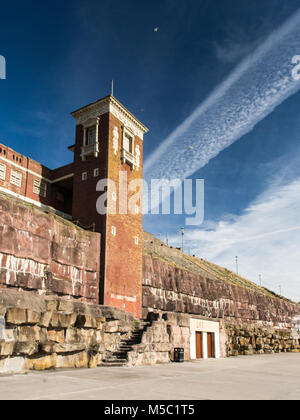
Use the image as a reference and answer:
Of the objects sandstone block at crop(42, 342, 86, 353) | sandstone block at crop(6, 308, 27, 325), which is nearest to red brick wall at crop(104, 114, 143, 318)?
sandstone block at crop(42, 342, 86, 353)

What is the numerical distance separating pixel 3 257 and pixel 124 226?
1060 cm

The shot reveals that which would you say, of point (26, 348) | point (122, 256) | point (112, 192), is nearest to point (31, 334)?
point (26, 348)

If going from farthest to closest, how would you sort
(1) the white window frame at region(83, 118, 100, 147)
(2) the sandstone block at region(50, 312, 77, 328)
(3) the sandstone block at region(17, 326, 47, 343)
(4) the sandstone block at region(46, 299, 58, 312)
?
1. (1) the white window frame at region(83, 118, 100, 147)
2. (4) the sandstone block at region(46, 299, 58, 312)
3. (2) the sandstone block at region(50, 312, 77, 328)
4. (3) the sandstone block at region(17, 326, 47, 343)

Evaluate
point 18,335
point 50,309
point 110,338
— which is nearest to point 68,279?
point 110,338

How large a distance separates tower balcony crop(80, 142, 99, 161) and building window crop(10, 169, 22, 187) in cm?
565

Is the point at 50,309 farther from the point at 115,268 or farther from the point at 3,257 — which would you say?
the point at 115,268

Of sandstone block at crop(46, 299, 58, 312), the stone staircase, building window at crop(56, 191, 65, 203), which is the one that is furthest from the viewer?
building window at crop(56, 191, 65, 203)

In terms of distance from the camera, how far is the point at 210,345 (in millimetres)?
24672

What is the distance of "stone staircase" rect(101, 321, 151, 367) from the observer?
15492 millimetres

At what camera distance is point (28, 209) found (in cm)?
2083

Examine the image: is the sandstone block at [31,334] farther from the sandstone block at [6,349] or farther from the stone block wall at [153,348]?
the stone block wall at [153,348]

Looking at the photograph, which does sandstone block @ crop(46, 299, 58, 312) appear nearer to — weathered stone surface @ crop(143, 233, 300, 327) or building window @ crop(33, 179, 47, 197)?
weathered stone surface @ crop(143, 233, 300, 327)

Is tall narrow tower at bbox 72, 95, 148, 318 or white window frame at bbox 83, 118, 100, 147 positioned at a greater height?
white window frame at bbox 83, 118, 100, 147

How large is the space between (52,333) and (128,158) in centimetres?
1784
